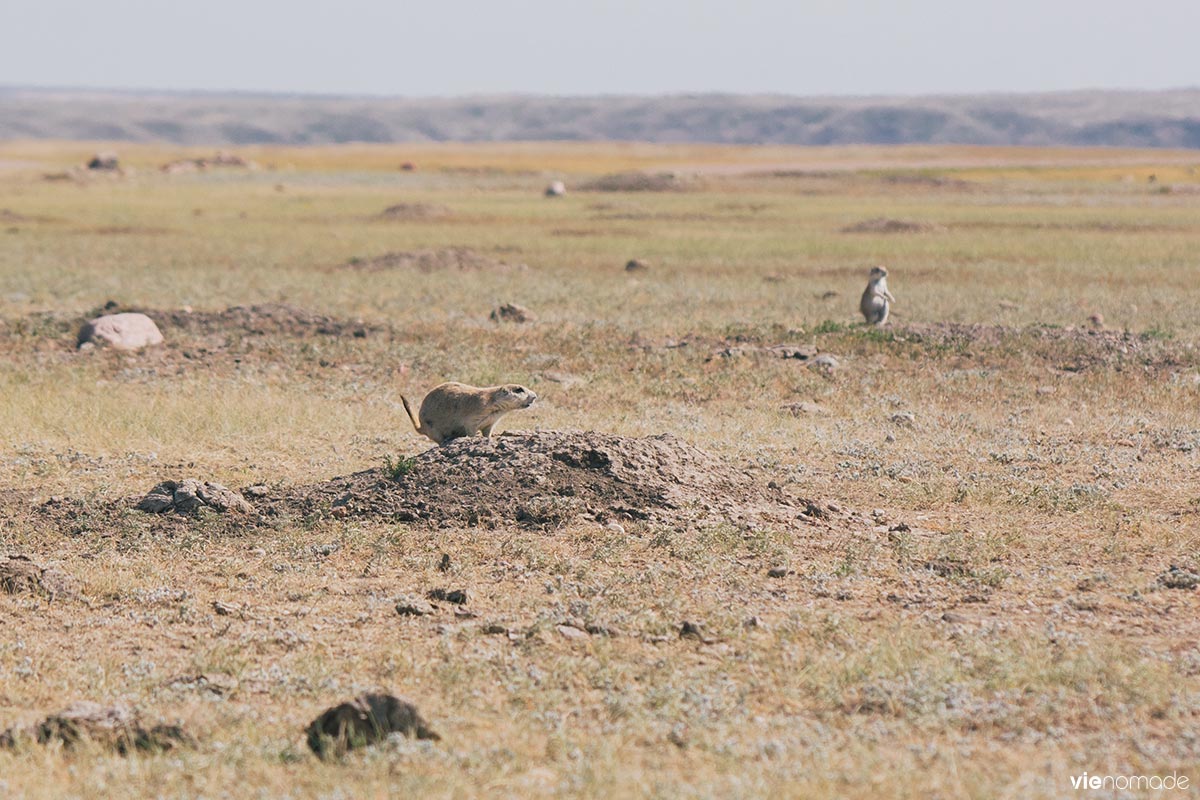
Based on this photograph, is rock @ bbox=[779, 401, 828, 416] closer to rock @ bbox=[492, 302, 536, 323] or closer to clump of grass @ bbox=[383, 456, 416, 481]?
clump of grass @ bbox=[383, 456, 416, 481]

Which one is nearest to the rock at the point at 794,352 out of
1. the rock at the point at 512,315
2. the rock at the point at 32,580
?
the rock at the point at 512,315

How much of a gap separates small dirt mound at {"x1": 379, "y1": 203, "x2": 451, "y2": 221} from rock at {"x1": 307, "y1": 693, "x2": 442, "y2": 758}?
45.8 metres

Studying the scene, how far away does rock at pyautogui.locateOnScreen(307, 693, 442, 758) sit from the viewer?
668 centimetres

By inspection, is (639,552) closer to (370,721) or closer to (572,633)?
(572,633)

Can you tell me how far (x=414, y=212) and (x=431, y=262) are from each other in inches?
766

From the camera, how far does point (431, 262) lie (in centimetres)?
3378

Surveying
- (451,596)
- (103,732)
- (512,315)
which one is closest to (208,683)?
(103,732)

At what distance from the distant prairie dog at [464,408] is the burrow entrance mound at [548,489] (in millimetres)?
654

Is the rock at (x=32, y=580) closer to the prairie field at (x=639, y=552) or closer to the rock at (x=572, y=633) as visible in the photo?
the prairie field at (x=639, y=552)

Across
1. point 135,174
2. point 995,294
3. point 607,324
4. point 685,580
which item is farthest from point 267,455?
point 135,174

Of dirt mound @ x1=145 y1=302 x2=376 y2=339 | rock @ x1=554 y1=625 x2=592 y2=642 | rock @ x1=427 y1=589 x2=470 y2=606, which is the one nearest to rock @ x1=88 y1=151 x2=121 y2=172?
dirt mound @ x1=145 y1=302 x2=376 y2=339

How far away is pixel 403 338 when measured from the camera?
847 inches

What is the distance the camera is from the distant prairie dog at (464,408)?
1243 cm

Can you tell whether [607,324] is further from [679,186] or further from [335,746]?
[679,186]
